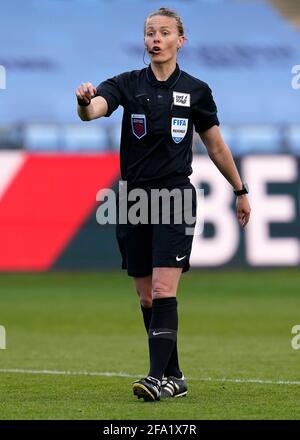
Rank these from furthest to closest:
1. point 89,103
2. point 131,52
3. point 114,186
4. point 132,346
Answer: point 131,52 → point 114,186 → point 132,346 → point 89,103

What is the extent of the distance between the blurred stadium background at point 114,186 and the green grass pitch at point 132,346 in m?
0.03

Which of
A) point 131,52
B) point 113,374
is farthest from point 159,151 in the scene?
point 131,52

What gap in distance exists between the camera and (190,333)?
42.1 ft

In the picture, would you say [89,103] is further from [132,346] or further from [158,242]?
[132,346]

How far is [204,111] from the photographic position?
7500mm

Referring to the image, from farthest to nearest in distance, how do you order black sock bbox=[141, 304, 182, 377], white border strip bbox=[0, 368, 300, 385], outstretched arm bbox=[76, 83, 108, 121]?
white border strip bbox=[0, 368, 300, 385]
black sock bbox=[141, 304, 182, 377]
outstretched arm bbox=[76, 83, 108, 121]

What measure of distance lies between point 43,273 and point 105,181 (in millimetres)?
2177

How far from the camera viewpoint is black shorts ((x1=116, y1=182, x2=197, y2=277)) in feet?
23.8

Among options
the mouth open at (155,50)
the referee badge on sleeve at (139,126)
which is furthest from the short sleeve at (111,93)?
the mouth open at (155,50)

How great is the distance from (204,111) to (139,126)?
45cm

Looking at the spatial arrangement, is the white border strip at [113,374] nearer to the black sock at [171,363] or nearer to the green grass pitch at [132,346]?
the green grass pitch at [132,346]

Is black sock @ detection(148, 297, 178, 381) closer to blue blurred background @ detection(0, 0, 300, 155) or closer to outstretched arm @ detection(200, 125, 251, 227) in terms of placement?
outstretched arm @ detection(200, 125, 251, 227)

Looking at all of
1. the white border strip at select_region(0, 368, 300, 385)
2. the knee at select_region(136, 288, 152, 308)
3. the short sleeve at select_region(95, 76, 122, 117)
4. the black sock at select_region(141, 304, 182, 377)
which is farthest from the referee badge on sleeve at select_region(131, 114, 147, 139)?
the white border strip at select_region(0, 368, 300, 385)

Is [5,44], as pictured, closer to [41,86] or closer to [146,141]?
[41,86]
